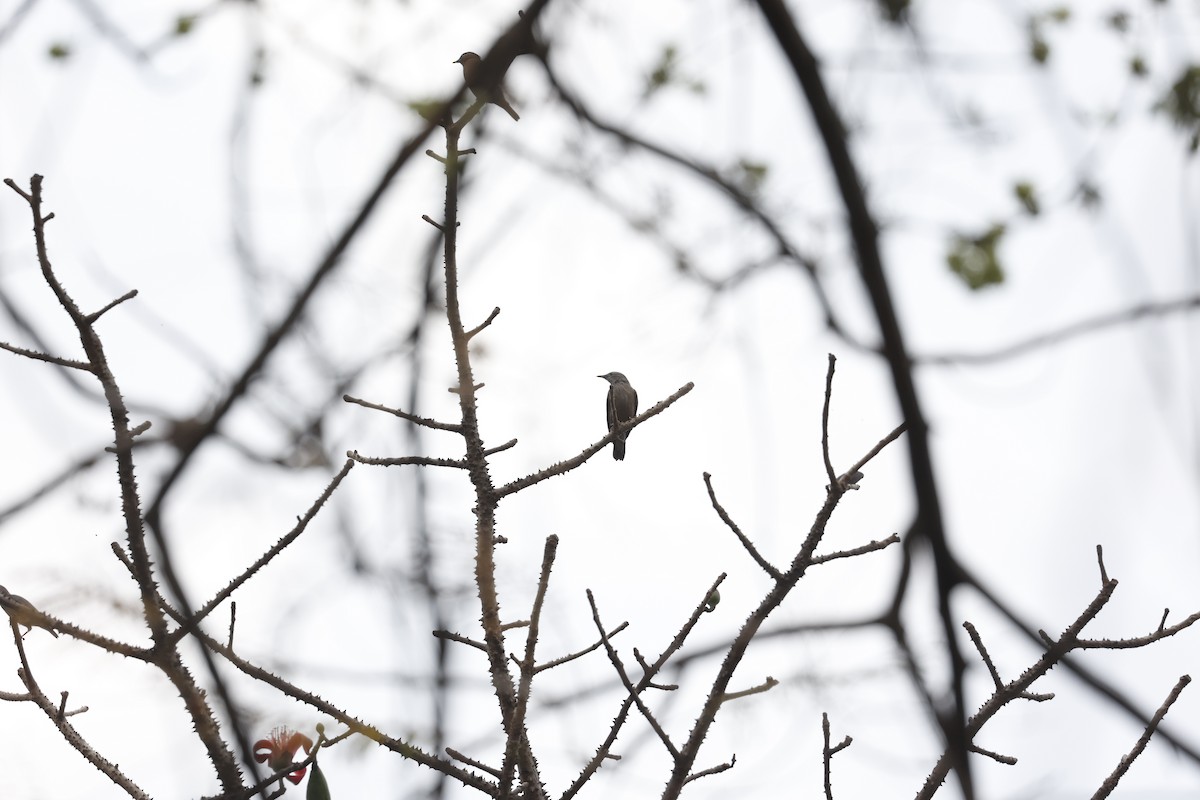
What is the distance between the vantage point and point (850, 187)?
482 cm

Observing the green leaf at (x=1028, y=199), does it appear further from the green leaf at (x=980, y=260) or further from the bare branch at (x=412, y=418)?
the bare branch at (x=412, y=418)

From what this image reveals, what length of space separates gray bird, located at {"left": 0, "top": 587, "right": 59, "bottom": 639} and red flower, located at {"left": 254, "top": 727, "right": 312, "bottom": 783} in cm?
49

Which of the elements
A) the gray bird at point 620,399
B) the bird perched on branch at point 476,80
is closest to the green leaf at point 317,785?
the bird perched on branch at point 476,80

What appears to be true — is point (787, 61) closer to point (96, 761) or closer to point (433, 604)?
point (433, 604)

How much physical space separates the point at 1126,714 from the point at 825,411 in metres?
3.30

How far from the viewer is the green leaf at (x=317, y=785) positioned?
2.29m

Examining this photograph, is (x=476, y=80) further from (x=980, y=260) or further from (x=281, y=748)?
(x=980, y=260)

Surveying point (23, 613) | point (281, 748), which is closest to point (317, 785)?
point (281, 748)

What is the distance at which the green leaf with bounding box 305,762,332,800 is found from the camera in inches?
90.3

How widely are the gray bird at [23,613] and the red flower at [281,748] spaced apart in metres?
0.49

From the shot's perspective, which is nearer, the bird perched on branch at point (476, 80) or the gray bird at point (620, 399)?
the bird perched on branch at point (476, 80)

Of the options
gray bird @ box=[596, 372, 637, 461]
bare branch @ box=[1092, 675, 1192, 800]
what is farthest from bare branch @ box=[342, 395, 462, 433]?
gray bird @ box=[596, 372, 637, 461]

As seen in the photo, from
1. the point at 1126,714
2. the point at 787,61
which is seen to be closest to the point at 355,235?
the point at 787,61

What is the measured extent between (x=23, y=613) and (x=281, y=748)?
0.58 metres
